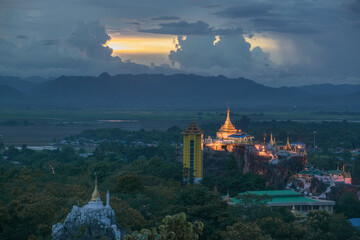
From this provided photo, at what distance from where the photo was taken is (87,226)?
24.0 m

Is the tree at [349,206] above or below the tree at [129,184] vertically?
below

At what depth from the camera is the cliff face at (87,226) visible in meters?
24.0

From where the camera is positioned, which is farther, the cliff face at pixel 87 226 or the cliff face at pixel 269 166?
the cliff face at pixel 269 166

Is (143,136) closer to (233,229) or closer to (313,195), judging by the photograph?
(313,195)

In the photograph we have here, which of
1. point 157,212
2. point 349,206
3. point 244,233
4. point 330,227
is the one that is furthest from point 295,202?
point 244,233

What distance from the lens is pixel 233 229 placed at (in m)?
27.8

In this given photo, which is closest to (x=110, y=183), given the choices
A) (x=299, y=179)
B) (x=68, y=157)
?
(x=299, y=179)

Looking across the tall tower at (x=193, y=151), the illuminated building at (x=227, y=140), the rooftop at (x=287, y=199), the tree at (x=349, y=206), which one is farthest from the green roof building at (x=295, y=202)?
the illuminated building at (x=227, y=140)

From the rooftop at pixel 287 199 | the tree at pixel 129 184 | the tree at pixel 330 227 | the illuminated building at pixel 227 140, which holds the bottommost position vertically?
the rooftop at pixel 287 199

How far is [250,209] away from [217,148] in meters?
23.8

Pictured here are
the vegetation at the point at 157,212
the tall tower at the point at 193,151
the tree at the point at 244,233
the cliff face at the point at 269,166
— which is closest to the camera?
the tree at the point at 244,233

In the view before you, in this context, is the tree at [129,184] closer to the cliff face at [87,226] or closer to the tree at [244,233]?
the tree at [244,233]

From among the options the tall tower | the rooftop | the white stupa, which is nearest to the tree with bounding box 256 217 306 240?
the white stupa

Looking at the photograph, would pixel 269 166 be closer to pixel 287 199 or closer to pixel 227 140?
pixel 227 140
